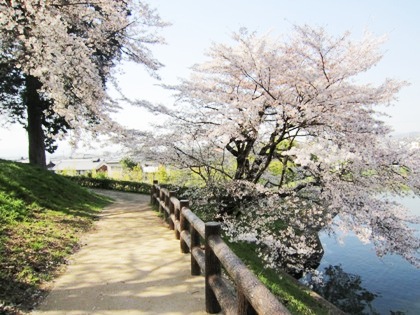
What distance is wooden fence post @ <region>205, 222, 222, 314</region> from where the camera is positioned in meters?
3.88

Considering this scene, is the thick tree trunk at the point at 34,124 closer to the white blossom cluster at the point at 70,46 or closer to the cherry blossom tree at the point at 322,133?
the white blossom cluster at the point at 70,46

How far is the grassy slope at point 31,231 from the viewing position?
4570 millimetres

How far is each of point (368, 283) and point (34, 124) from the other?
→ 1673cm

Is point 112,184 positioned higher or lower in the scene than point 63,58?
lower

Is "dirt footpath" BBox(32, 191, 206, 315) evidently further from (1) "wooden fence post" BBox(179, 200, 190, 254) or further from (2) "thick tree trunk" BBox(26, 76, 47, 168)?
(2) "thick tree trunk" BBox(26, 76, 47, 168)

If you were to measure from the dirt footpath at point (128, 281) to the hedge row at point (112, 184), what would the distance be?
1999 centimetres

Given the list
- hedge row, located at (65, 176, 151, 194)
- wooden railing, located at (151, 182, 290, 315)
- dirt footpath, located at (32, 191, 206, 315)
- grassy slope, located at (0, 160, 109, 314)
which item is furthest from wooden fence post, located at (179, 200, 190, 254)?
hedge row, located at (65, 176, 151, 194)

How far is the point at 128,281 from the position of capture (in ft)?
16.5

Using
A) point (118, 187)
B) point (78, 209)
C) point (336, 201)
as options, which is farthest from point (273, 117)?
point (118, 187)

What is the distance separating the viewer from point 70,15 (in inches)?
496

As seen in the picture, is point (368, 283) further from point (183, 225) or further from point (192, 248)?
point (192, 248)

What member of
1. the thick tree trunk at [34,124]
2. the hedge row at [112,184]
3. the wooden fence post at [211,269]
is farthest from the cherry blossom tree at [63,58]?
the hedge row at [112,184]

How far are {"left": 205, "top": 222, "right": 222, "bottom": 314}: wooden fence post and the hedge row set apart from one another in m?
24.0

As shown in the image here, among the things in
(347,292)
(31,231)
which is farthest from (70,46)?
(347,292)
